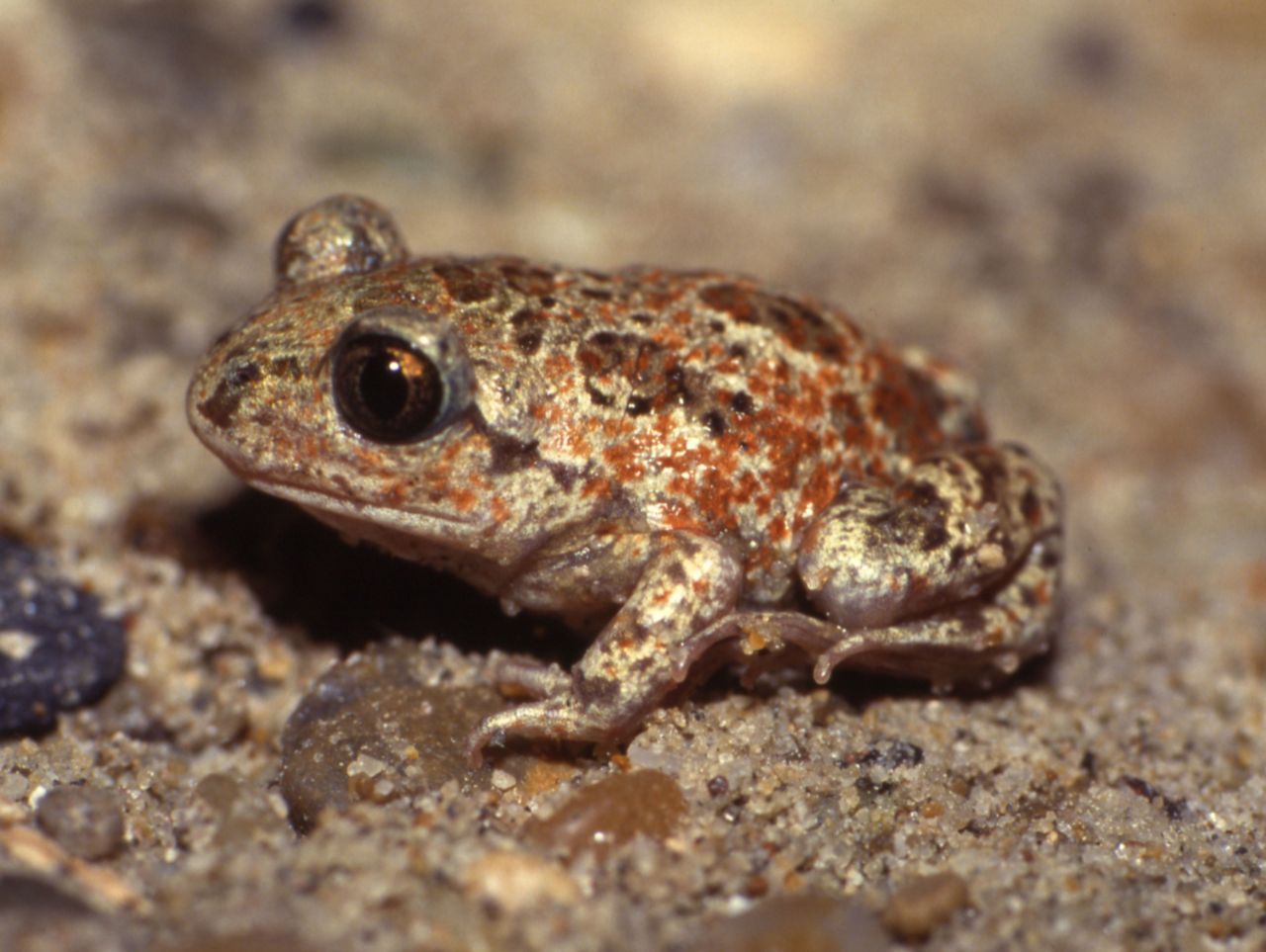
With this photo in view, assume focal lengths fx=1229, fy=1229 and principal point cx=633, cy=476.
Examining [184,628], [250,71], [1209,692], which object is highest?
[250,71]

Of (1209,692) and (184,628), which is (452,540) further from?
(1209,692)

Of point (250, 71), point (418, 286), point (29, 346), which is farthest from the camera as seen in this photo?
point (250, 71)

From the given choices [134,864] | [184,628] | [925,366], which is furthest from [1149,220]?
[134,864]

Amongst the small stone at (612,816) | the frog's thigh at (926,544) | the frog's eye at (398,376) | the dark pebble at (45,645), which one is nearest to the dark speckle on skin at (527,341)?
the frog's eye at (398,376)

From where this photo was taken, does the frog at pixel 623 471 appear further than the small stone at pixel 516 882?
Yes

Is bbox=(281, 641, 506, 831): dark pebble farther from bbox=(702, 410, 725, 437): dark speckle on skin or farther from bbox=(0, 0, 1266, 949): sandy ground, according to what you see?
bbox=(702, 410, 725, 437): dark speckle on skin

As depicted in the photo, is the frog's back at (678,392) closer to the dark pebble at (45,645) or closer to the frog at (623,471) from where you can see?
the frog at (623,471)

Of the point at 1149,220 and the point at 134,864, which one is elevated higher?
the point at 1149,220

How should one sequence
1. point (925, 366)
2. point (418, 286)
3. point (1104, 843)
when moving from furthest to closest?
point (925, 366) < point (418, 286) < point (1104, 843)
